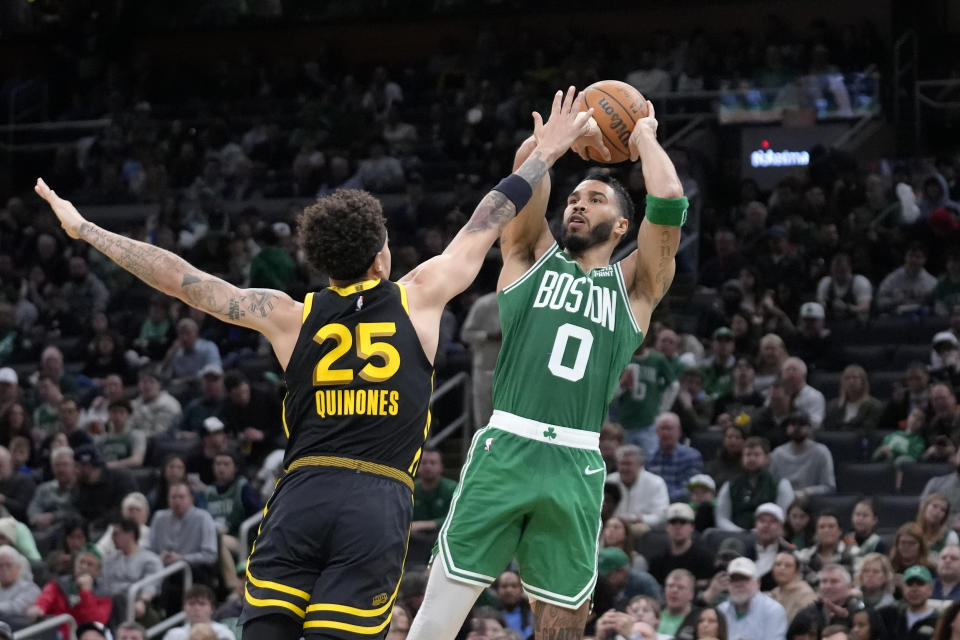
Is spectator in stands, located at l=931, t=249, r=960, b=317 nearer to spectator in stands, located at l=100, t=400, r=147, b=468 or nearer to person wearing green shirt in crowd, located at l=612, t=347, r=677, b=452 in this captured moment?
person wearing green shirt in crowd, located at l=612, t=347, r=677, b=452

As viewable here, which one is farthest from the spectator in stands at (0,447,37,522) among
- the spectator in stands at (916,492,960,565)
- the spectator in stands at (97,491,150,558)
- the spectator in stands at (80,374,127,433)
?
the spectator in stands at (916,492,960,565)

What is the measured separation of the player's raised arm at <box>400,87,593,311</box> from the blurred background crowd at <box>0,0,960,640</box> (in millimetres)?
3770

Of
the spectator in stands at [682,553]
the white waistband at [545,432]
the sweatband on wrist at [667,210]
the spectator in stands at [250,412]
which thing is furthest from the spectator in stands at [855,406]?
the white waistband at [545,432]

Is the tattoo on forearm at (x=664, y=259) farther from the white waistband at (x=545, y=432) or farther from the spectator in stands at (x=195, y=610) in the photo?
the spectator in stands at (x=195, y=610)

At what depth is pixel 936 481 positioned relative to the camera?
11250 millimetres

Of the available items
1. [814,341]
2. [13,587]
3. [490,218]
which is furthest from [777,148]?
[490,218]

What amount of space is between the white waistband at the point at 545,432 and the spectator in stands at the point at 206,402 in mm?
8764

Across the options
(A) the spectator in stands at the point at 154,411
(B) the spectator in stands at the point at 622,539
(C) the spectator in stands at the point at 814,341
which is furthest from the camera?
(A) the spectator in stands at the point at 154,411

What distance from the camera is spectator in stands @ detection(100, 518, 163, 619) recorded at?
1225 cm

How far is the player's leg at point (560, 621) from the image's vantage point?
605 cm

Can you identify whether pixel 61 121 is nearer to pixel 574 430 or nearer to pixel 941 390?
pixel 941 390

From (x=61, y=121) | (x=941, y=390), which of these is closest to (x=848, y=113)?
(x=941, y=390)

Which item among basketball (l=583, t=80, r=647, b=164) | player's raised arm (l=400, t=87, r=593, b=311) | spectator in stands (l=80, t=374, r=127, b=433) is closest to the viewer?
player's raised arm (l=400, t=87, r=593, b=311)

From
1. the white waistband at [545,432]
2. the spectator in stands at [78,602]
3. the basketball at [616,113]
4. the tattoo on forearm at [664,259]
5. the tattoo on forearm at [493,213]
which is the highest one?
the basketball at [616,113]
